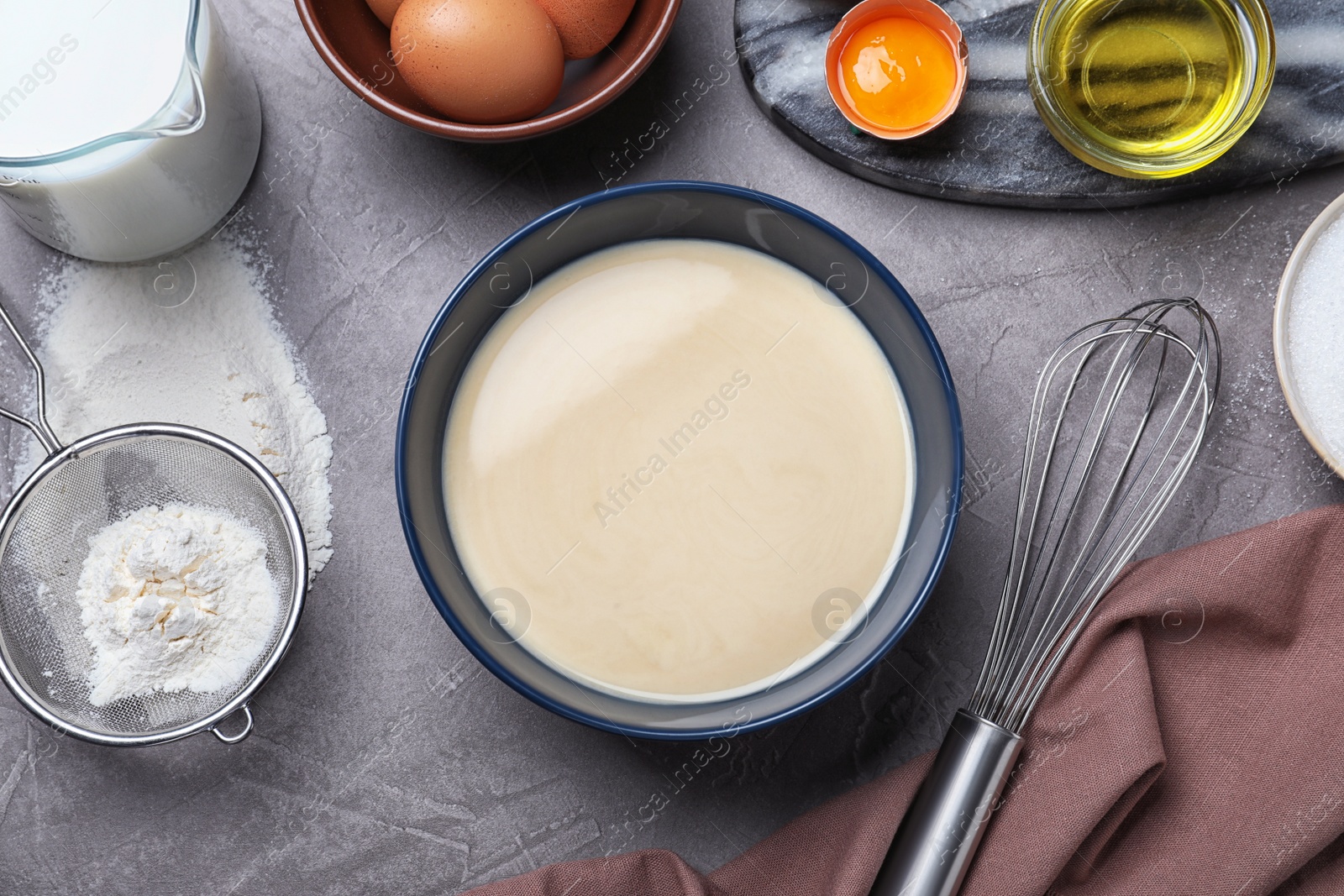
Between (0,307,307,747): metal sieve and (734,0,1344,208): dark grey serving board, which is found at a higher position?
(734,0,1344,208): dark grey serving board

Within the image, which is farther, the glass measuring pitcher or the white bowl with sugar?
the white bowl with sugar

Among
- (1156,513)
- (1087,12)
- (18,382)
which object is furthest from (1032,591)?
(18,382)

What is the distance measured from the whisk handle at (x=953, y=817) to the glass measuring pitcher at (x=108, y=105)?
0.94 metres

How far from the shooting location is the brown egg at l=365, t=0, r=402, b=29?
962 millimetres

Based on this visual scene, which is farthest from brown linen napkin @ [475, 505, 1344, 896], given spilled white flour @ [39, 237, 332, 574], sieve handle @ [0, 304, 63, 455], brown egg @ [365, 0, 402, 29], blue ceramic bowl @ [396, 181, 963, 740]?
brown egg @ [365, 0, 402, 29]

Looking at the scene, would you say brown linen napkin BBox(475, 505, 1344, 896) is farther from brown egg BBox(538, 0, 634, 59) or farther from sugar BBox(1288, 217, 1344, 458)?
brown egg BBox(538, 0, 634, 59)

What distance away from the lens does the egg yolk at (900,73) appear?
1.01 meters

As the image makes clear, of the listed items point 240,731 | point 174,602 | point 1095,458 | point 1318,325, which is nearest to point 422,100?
point 174,602

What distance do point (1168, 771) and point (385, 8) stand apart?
3.68ft

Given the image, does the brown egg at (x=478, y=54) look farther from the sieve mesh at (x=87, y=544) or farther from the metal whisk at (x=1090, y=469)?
the metal whisk at (x=1090, y=469)

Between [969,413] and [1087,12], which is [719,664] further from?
[1087,12]

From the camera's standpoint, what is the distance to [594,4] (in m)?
0.94

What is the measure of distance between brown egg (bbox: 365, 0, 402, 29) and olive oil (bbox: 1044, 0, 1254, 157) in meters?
0.69

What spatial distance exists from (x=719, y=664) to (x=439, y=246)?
1.77 ft
